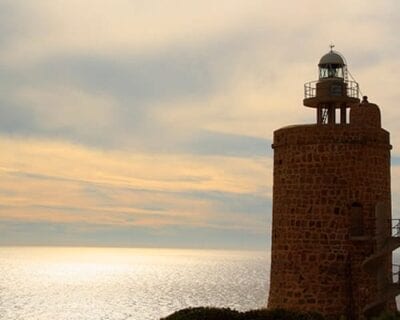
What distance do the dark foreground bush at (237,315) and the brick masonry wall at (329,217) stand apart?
1712mm

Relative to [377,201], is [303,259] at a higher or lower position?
lower

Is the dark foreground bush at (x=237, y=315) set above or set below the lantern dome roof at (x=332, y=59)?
below

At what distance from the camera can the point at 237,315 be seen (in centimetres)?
2238

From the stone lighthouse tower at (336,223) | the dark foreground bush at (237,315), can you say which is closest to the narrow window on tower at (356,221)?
the stone lighthouse tower at (336,223)

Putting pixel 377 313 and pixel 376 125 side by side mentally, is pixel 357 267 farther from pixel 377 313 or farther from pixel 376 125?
pixel 376 125

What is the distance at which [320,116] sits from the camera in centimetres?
2803

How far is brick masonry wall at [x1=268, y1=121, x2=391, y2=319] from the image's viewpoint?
2400 cm

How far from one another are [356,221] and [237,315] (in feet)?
18.0

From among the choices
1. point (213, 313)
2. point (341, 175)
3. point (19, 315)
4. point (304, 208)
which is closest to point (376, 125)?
point (341, 175)

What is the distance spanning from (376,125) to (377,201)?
2.83 meters

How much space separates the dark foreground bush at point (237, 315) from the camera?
22.1 m

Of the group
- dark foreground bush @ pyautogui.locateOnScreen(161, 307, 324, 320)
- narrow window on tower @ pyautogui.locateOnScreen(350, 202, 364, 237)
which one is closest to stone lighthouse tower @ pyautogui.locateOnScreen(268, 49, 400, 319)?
narrow window on tower @ pyautogui.locateOnScreen(350, 202, 364, 237)

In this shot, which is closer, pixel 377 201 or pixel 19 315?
pixel 377 201

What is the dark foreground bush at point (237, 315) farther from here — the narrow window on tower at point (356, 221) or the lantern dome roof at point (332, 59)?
the lantern dome roof at point (332, 59)
